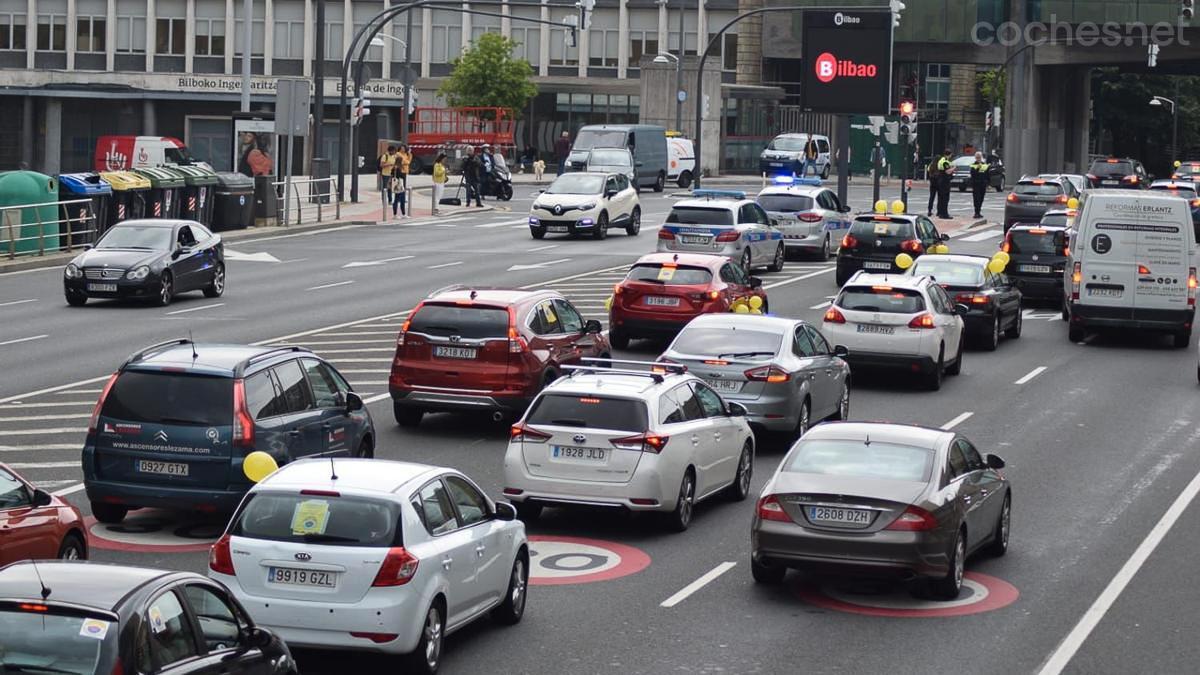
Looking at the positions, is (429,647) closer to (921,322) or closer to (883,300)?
(921,322)

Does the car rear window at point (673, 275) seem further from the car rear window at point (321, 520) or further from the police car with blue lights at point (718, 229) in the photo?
the car rear window at point (321, 520)

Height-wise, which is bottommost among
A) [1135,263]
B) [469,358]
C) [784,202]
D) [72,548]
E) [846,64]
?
[72,548]

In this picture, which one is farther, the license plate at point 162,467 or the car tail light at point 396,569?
the license plate at point 162,467

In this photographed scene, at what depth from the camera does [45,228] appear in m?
41.1

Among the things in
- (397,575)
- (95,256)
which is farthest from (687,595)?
(95,256)

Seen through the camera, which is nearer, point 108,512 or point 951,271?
point 108,512

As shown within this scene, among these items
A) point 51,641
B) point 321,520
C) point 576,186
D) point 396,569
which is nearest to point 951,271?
point 576,186

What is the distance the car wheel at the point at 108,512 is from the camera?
16406mm

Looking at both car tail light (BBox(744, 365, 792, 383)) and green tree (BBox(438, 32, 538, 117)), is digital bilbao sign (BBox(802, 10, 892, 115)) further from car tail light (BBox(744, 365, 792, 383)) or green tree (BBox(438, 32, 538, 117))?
green tree (BBox(438, 32, 538, 117))

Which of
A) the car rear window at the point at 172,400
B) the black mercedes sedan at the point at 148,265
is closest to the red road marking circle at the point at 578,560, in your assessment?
the car rear window at the point at 172,400

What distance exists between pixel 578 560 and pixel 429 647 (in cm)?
413

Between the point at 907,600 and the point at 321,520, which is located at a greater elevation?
the point at 321,520

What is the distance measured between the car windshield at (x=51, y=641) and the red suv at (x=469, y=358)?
43.0 feet

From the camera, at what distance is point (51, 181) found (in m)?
40.8
